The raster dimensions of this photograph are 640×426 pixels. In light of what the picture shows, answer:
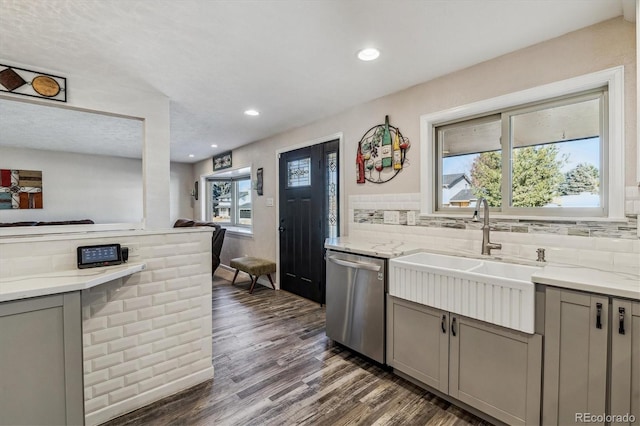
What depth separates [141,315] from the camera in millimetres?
1826

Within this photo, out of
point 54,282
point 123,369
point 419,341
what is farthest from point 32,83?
point 419,341

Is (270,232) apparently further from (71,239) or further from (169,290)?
(71,239)

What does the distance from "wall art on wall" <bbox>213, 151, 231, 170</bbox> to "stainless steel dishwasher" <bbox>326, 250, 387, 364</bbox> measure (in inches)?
153

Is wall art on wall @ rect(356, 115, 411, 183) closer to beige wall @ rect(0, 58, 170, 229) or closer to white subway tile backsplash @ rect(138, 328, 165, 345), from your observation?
beige wall @ rect(0, 58, 170, 229)

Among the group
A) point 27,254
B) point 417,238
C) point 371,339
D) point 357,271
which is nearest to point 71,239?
point 27,254

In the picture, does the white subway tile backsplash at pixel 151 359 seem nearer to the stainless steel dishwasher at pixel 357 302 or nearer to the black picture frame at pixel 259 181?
the stainless steel dishwasher at pixel 357 302

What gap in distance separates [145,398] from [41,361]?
0.84 m

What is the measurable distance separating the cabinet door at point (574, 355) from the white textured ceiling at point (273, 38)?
5.33ft

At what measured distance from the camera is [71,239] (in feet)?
5.19

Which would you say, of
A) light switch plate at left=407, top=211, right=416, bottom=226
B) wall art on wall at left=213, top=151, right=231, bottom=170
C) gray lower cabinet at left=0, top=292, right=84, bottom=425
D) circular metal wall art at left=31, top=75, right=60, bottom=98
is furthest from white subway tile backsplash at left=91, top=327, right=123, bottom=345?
wall art on wall at left=213, top=151, right=231, bottom=170

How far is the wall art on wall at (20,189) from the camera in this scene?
8.70 feet

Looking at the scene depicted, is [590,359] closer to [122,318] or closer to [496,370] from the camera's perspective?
[496,370]

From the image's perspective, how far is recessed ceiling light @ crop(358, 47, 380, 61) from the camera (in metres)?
2.04

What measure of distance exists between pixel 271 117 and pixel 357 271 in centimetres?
231
